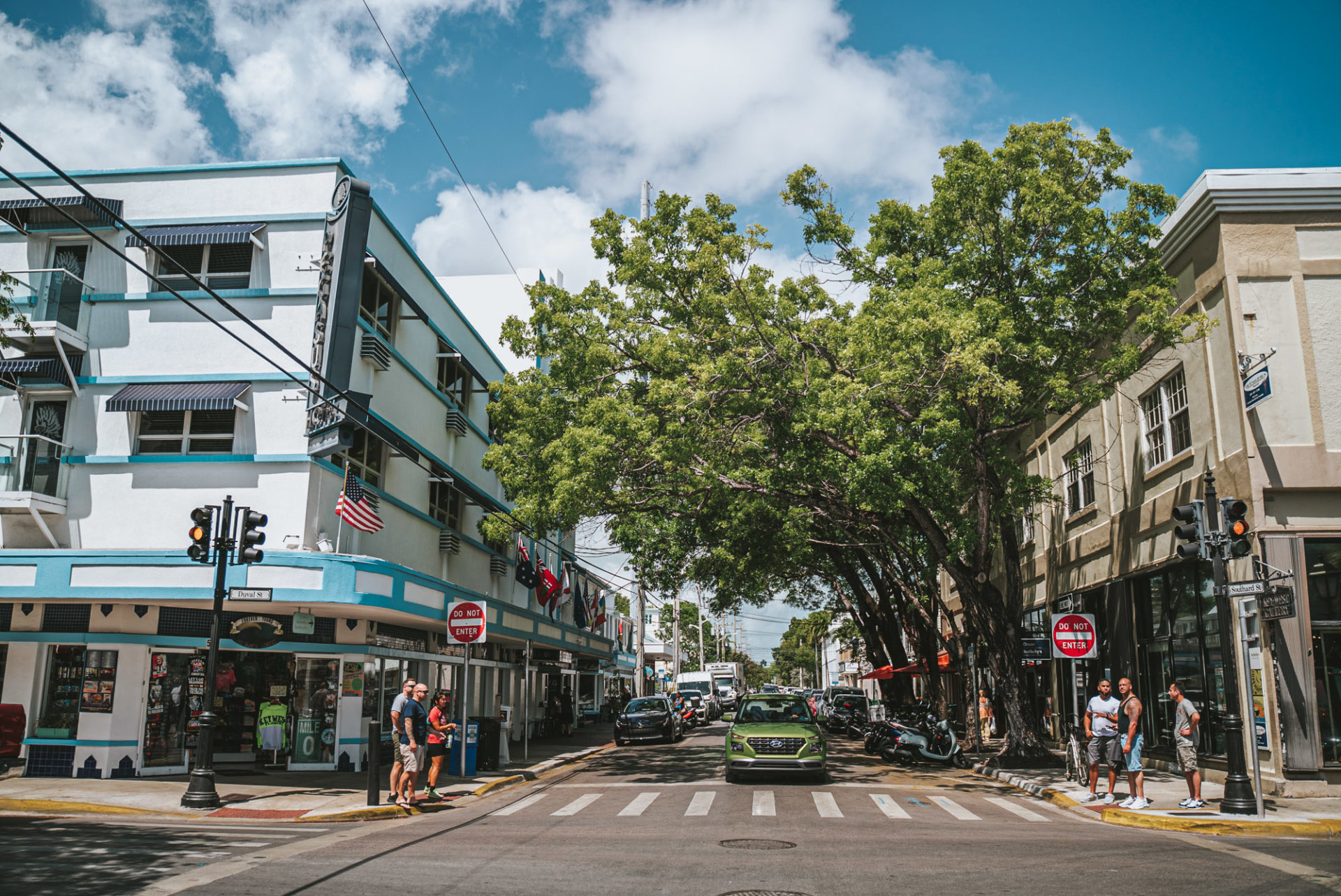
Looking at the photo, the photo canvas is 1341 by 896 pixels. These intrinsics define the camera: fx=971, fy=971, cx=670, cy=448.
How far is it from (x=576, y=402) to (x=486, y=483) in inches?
382

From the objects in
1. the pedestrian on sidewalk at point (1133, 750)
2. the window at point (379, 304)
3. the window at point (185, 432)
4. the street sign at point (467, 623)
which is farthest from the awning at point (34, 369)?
the pedestrian on sidewalk at point (1133, 750)

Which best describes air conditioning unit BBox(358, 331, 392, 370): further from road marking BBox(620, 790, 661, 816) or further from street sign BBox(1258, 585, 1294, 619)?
street sign BBox(1258, 585, 1294, 619)

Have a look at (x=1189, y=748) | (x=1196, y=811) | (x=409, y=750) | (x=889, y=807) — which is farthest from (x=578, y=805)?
(x=1189, y=748)

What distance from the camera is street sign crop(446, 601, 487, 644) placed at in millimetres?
18984

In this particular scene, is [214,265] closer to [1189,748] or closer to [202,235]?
[202,235]

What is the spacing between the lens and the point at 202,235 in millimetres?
19656

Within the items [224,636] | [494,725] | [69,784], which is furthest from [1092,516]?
[69,784]

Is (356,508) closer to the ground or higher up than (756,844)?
higher up

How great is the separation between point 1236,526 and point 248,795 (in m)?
15.8

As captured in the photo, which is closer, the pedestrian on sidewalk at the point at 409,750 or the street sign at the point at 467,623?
the pedestrian on sidewalk at the point at 409,750

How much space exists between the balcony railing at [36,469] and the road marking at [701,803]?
13471mm

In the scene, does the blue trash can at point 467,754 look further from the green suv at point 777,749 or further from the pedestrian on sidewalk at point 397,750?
the green suv at point 777,749

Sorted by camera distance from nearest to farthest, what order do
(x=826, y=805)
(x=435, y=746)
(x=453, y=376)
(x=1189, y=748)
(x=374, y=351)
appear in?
(x=1189, y=748), (x=826, y=805), (x=435, y=746), (x=374, y=351), (x=453, y=376)

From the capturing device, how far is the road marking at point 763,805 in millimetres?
14328
